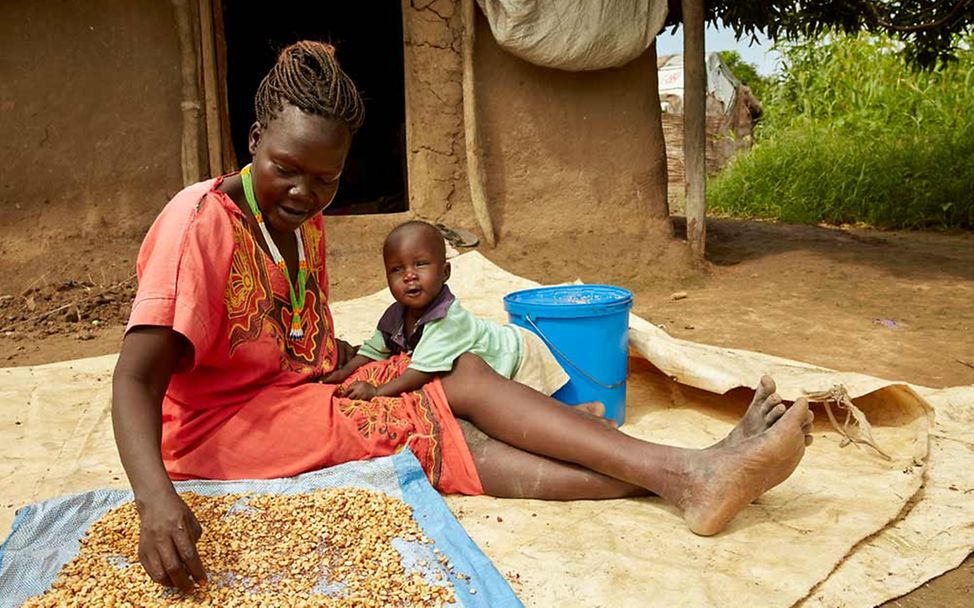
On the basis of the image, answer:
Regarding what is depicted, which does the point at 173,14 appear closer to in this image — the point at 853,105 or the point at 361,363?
the point at 361,363

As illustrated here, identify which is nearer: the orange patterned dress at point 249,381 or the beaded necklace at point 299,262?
the orange patterned dress at point 249,381

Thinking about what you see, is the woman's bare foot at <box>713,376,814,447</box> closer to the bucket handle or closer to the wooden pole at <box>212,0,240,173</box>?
the bucket handle

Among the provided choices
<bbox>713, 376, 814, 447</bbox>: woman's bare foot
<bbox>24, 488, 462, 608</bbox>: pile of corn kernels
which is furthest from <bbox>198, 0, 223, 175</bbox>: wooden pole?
<bbox>713, 376, 814, 447</bbox>: woman's bare foot

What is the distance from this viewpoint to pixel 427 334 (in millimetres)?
2338

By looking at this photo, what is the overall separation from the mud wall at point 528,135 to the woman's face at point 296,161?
3.45 m

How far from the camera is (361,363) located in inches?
99.0

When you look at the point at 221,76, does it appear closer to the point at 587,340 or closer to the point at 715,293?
the point at 715,293

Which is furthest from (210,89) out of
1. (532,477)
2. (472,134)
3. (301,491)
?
(532,477)

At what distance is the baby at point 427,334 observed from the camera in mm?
2312

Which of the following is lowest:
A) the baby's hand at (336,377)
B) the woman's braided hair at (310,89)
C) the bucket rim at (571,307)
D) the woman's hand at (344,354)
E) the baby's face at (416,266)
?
the baby's hand at (336,377)

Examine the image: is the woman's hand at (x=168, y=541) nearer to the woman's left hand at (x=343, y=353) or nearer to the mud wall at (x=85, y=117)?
the woman's left hand at (x=343, y=353)

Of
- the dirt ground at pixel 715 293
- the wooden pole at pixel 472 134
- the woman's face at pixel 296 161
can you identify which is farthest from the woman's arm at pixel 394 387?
the wooden pole at pixel 472 134

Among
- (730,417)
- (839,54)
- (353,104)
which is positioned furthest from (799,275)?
(839,54)

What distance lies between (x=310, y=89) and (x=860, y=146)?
8495 millimetres
